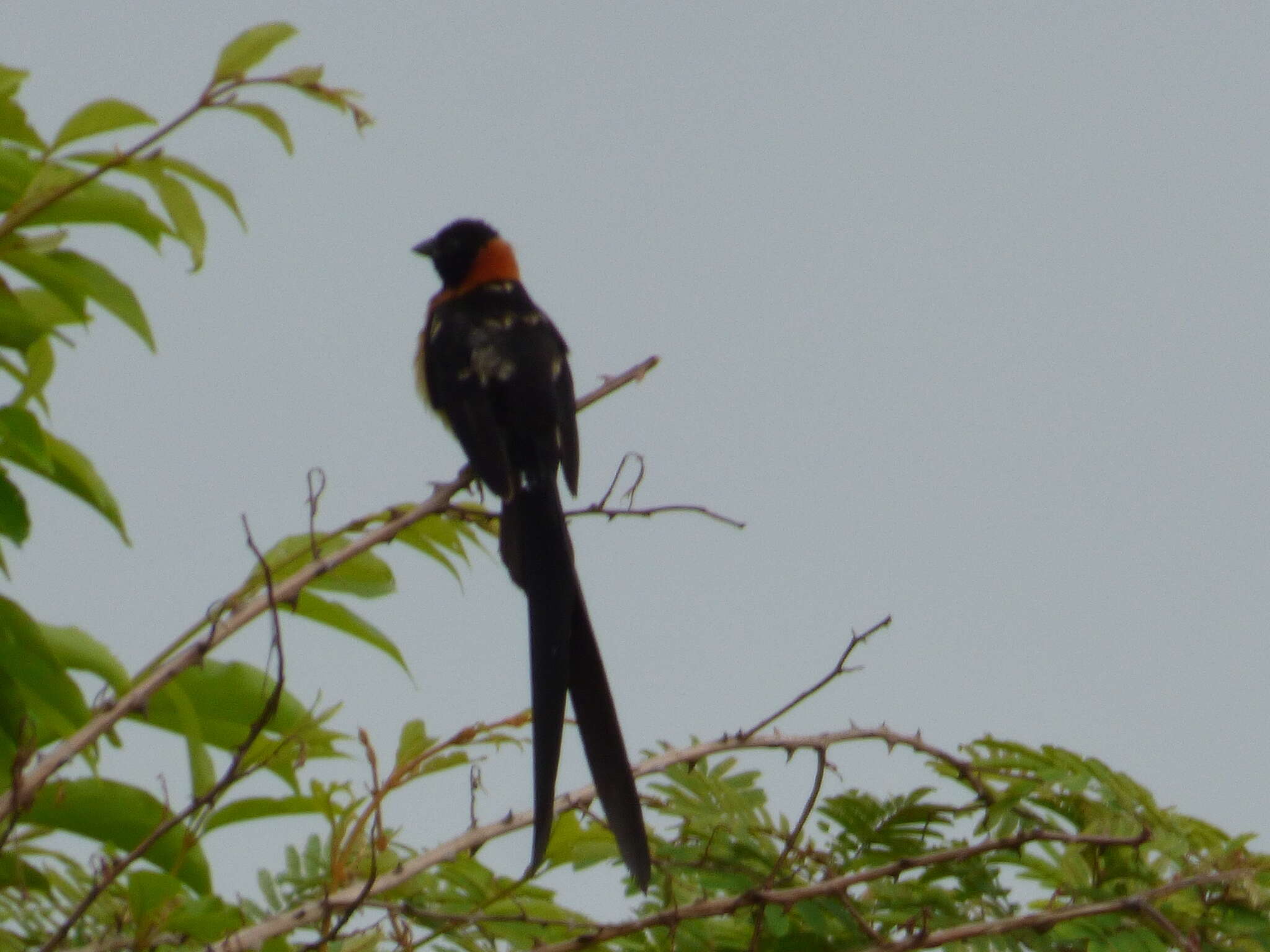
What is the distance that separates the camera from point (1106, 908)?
4.92 ft

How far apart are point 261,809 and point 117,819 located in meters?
0.16

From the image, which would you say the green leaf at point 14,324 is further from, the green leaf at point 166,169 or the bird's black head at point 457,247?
the bird's black head at point 457,247

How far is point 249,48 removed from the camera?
1731 mm

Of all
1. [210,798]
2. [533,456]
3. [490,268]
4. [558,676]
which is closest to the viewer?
[210,798]

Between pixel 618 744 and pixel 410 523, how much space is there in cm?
41

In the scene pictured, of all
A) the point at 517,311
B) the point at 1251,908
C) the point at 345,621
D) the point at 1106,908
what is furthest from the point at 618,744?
the point at 517,311

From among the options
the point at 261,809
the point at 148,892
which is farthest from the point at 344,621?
the point at 148,892

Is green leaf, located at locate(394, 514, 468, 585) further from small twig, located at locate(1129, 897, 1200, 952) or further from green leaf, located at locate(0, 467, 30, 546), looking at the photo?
small twig, located at locate(1129, 897, 1200, 952)

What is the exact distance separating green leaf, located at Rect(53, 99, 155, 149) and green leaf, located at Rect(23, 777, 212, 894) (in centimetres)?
77

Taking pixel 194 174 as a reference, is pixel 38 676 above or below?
below

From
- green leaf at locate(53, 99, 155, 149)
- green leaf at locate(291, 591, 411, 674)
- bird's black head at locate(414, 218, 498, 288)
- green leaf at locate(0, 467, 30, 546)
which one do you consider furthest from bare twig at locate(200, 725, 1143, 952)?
bird's black head at locate(414, 218, 498, 288)

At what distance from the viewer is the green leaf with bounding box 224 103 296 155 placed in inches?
69.3

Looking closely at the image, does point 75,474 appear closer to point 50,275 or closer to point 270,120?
point 50,275

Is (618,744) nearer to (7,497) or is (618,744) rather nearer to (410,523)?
(410,523)
